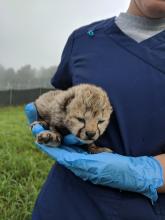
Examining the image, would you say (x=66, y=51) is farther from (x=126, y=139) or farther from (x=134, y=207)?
(x=134, y=207)

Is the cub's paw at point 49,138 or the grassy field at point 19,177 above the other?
the cub's paw at point 49,138

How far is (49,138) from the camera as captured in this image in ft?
6.39

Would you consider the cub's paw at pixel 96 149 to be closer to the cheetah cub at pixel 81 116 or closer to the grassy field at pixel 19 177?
the cheetah cub at pixel 81 116

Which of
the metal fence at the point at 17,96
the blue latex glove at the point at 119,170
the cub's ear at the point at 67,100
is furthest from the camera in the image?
the metal fence at the point at 17,96

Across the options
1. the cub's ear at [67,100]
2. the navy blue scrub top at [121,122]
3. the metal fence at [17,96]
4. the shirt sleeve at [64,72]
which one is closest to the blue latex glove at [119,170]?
the navy blue scrub top at [121,122]

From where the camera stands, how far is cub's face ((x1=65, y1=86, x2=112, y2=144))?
6.11 ft

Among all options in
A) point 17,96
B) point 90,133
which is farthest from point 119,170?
point 17,96

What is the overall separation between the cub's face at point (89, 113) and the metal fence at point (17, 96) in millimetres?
18120

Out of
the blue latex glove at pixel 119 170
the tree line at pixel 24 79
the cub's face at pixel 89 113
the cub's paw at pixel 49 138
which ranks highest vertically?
the cub's face at pixel 89 113

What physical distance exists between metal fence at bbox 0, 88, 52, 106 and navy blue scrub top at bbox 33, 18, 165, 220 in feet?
59.0

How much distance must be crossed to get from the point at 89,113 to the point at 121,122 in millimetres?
136

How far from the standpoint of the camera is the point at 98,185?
1916 millimetres

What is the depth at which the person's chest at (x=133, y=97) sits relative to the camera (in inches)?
75.4

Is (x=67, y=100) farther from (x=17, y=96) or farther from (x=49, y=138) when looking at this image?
(x=17, y=96)
